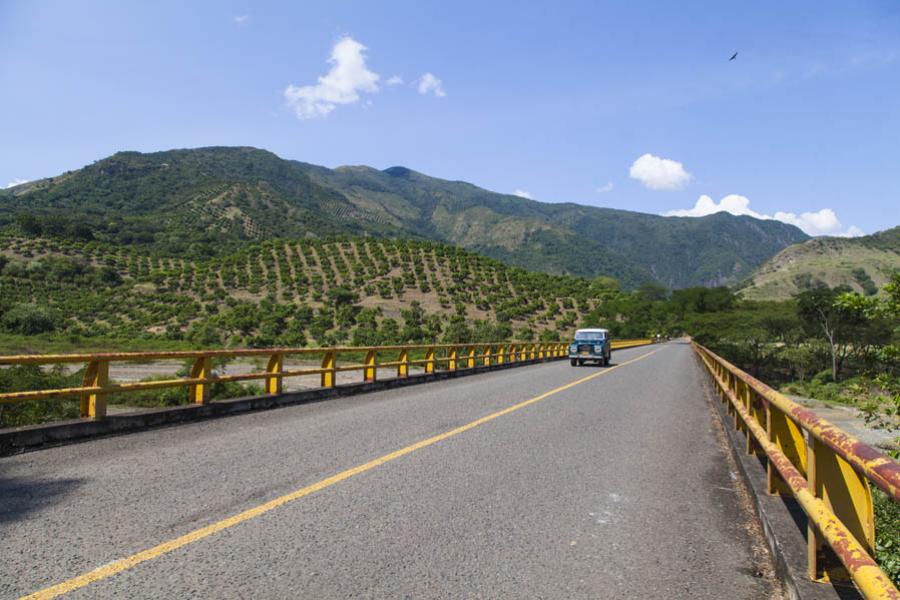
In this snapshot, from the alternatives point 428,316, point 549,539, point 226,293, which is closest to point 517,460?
point 549,539

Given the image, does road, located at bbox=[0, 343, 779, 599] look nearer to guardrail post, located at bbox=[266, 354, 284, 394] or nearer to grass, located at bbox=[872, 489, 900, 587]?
grass, located at bbox=[872, 489, 900, 587]

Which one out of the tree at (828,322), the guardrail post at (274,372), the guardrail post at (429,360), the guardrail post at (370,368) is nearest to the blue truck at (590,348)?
the guardrail post at (429,360)

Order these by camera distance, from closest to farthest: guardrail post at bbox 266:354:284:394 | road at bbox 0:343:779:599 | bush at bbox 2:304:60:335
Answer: road at bbox 0:343:779:599 < guardrail post at bbox 266:354:284:394 < bush at bbox 2:304:60:335

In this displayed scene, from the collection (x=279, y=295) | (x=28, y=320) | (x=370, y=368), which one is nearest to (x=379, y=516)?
(x=370, y=368)

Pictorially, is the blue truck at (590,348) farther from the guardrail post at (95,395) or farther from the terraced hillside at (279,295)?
the terraced hillside at (279,295)

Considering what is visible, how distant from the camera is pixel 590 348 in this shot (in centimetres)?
3122

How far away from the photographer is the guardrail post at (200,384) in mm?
10914

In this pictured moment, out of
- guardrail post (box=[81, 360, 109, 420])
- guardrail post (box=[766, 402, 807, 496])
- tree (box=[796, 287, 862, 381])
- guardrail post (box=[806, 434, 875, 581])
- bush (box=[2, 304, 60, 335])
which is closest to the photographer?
guardrail post (box=[806, 434, 875, 581])

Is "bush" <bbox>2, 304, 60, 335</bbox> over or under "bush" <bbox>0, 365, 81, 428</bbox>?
over

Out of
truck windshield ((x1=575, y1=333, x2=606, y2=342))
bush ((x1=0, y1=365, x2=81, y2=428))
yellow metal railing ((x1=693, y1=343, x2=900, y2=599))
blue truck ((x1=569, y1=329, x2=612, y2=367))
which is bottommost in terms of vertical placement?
bush ((x1=0, y1=365, x2=81, y2=428))

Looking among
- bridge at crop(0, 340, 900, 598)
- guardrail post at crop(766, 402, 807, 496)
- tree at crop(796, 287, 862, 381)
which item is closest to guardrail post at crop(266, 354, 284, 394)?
bridge at crop(0, 340, 900, 598)

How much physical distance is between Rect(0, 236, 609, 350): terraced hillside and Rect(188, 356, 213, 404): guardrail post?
44052 millimetres

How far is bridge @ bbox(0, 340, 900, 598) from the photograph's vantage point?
3.52 m

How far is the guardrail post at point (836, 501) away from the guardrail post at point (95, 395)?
30.1 ft
